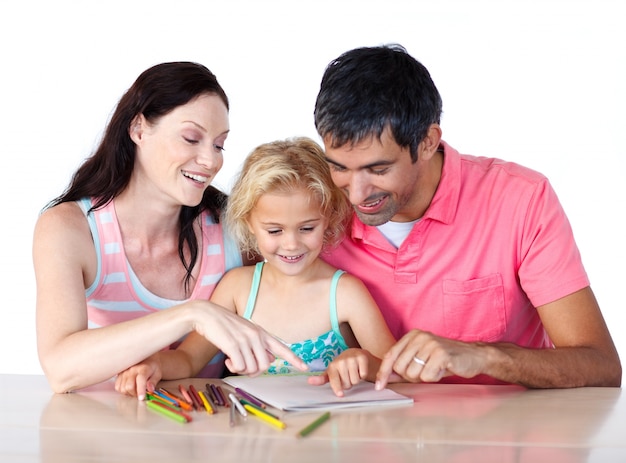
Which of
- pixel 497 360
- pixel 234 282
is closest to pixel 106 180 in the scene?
pixel 234 282

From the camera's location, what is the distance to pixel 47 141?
4734 millimetres

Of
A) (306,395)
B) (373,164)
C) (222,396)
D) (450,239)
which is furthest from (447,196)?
(222,396)

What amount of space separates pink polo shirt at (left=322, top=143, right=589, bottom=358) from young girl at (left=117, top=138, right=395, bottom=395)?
10 centimetres

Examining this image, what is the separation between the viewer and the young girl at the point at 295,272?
2268 mm

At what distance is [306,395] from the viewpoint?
183 cm

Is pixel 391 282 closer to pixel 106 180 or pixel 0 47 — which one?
pixel 106 180

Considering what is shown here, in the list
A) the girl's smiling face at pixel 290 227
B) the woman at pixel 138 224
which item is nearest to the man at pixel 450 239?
the girl's smiling face at pixel 290 227

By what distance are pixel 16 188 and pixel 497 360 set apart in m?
3.52

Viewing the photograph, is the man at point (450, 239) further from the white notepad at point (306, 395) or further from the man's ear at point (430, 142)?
the white notepad at point (306, 395)

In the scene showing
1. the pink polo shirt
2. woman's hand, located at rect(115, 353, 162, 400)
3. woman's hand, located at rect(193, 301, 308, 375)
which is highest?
the pink polo shirt

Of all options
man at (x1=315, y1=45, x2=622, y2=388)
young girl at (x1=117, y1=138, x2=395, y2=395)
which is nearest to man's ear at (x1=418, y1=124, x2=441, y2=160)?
man at (x1=315, y1=45, x2=622, y2=388)

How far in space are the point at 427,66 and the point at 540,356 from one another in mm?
A: 2698

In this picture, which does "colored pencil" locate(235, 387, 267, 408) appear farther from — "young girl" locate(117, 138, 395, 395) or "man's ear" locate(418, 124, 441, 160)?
"man's ear" locate(418, 124, 441, 160)

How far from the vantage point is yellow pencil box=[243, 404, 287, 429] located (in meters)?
1.62
